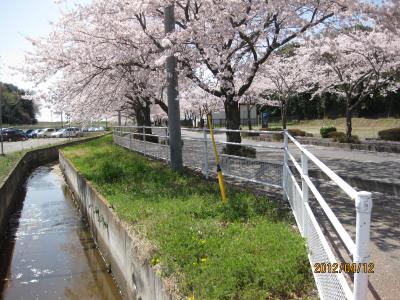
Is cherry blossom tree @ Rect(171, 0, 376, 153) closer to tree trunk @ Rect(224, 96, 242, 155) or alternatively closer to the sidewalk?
tree trunk @ Rect(224, 96, 242, 155)

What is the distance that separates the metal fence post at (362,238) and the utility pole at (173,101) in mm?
9428

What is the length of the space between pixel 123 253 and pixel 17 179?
543 inches

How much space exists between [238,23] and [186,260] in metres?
7.57

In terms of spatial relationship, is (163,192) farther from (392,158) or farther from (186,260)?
(392,158)

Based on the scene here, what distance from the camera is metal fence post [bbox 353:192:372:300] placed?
230 centimetres

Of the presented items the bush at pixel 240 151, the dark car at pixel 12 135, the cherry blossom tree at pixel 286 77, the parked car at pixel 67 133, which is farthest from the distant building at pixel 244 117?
the bush at pixel 240 151

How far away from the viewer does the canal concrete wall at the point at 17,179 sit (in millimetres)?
13249

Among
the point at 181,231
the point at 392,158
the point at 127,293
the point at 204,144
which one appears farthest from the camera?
the point at 392,158

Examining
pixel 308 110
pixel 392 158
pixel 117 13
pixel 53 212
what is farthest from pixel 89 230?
pixel 308 110

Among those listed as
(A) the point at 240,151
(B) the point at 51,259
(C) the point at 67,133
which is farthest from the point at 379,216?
(C) the point at 67,133

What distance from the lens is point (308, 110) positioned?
61812mm

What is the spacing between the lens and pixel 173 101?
1177cm

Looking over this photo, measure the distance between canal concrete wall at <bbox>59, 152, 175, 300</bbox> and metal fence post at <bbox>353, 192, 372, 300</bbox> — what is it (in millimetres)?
2316

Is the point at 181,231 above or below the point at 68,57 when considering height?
below
